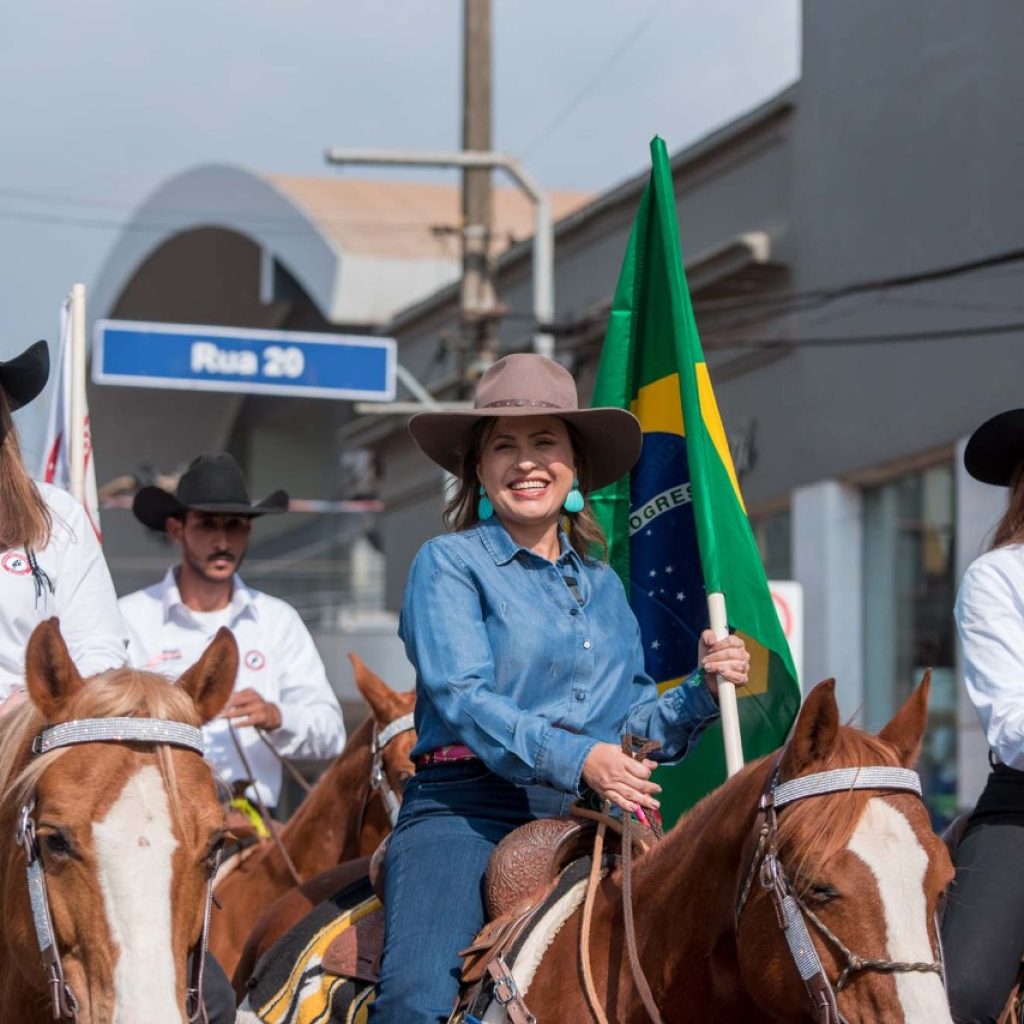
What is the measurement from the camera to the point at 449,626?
4727 mm

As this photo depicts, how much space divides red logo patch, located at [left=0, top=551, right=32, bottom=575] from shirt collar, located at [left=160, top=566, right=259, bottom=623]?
12.1 feet

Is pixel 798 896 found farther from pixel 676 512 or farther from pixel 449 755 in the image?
pixel 676 512

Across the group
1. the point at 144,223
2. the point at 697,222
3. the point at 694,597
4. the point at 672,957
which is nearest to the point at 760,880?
the point at 672,957

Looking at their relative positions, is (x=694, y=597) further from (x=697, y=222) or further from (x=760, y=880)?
(x=697, y=222)

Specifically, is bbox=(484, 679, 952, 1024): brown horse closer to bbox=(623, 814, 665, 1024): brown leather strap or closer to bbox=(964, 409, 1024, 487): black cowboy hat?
bbox=(623, 814, 665, 1024): brown leather strap

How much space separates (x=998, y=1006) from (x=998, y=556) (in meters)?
1.24

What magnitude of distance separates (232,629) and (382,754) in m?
1.43

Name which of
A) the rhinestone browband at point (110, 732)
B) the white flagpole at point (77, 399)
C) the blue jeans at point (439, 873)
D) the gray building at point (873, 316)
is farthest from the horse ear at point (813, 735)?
the gray building at point (873, 316)

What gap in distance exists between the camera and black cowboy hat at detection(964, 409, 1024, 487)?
18.9 ft

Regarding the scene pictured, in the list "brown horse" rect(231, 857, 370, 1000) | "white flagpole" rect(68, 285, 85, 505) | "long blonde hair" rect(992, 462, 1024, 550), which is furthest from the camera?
"white flagpole" rect(68, 285, 85, 505)

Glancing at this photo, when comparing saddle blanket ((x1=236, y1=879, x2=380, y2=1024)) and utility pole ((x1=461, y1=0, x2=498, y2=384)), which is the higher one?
utility pole ((x1=461, y1=0, x2=498, y2=384))

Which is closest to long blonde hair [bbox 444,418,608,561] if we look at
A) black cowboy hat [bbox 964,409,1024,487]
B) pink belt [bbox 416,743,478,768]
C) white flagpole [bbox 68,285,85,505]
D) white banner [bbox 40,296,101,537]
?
pink belt [bbox 416,743,478,768]

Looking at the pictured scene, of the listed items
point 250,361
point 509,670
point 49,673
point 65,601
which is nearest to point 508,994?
point 509,670

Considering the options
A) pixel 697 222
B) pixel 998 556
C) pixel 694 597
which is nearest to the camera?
Answer: pixel 998 556
